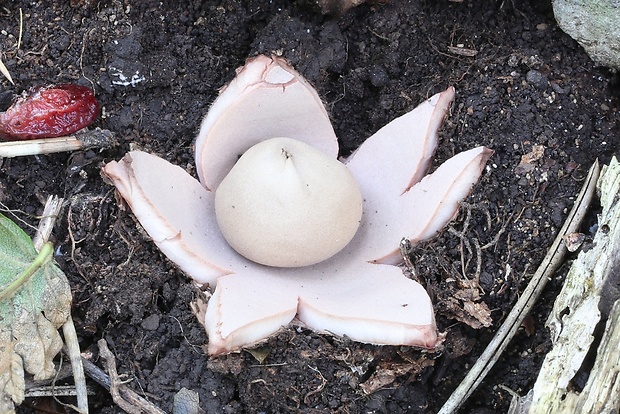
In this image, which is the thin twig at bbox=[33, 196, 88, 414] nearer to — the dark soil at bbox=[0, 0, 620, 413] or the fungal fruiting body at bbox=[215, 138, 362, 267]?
the dark soil at bbox=[0, 0, 620, 413]

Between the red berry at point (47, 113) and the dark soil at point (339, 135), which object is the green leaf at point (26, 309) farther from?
the red berry at point (47, 113)

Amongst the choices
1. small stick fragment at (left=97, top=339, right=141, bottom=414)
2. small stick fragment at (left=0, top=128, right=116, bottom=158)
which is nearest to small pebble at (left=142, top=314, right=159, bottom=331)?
small stick fragment at (left=97, top=339, right=141, bottom=414)

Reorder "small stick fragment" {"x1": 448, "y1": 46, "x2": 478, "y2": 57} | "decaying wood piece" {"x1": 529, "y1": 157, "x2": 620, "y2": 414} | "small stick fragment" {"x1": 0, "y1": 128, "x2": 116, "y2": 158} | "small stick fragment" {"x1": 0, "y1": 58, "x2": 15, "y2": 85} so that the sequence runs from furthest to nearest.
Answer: "small stick fragment" {"x1": 448, "y1": 46, "x2": 478, "y2": 57} < "small stick fragment" {"x1": 0, "y1": 58, "x2": 15, "y2": 85} < "small stick fragment" {"x1": 0, "y1": 128, "x2": 116, "y2": 158} < "decaying wood piece" {"x1": 529, "y1": 157, "x2": 620, "y2": 414}

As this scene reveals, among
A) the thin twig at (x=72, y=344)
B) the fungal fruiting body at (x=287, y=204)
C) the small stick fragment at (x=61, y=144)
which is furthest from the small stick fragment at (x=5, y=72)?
the fungal fruiting body at (x=287, y=204)

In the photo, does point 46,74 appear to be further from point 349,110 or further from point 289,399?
point 289,399

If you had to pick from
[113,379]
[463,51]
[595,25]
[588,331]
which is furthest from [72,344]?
[595,25]
